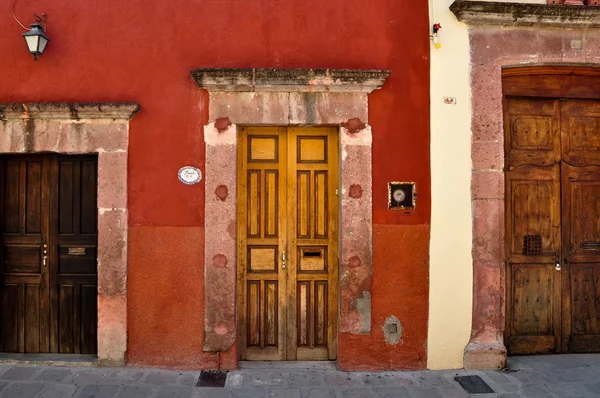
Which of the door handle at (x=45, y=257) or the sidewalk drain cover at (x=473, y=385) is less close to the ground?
the door handle at (x=45, y=257)

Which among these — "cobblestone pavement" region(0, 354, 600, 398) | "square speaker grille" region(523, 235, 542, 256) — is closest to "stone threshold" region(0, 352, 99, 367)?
"cobblestone pavement" region(0, 354, 600, 398)

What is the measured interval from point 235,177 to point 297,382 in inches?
88.0

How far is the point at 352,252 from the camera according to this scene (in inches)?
182

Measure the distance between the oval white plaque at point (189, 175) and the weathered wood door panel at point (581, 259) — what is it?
427cm

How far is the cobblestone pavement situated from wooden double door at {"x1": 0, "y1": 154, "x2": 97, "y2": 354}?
0.38 meters

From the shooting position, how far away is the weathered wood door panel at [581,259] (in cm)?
502

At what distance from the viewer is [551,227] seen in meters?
5.01

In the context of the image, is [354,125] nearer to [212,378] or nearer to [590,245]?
[212,378]

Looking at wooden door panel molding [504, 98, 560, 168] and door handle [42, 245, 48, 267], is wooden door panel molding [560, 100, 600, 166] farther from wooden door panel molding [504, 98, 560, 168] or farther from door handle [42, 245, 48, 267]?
door handle [42, 245, 48, 267]

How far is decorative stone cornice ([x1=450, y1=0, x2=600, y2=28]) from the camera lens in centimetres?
461

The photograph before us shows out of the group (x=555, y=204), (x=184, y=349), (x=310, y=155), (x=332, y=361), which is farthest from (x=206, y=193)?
(x=555, y=204)

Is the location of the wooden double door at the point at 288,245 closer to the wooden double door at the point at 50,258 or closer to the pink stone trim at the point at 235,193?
the pink stone trim at the point at 235,193

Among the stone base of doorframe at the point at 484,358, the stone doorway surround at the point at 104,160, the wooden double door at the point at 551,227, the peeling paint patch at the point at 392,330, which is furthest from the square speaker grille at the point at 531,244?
the stone doorway surround at the point at 104,160

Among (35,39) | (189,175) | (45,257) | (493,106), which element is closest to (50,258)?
(45,257)
